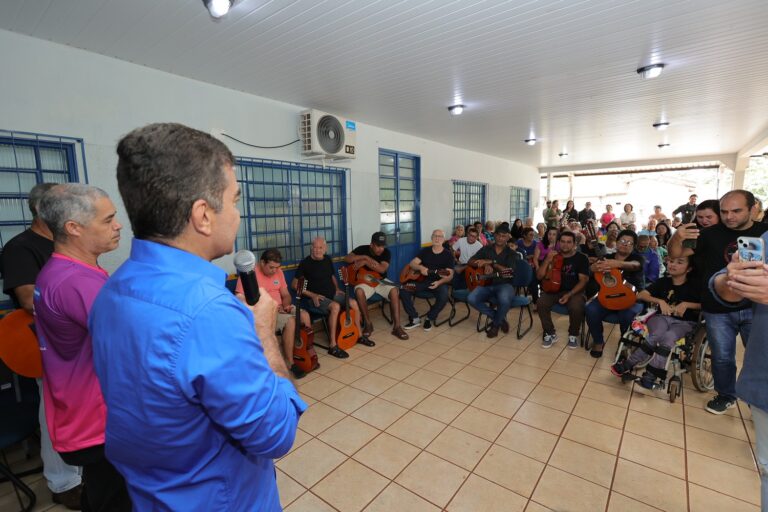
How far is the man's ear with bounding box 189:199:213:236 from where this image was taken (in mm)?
667

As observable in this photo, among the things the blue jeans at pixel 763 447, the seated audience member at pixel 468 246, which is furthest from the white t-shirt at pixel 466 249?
the blue jeans at pixel 763 447

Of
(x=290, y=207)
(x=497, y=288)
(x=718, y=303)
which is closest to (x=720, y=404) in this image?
(x=718, y=303)

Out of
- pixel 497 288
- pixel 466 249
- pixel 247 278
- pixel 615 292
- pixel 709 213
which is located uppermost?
pixel 709 213

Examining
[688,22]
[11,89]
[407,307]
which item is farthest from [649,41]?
[11,89]

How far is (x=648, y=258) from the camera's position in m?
4.14

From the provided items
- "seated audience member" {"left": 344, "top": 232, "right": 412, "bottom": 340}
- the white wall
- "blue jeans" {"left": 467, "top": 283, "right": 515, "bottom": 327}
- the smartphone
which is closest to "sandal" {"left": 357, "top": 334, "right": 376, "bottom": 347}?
"seated audience member" {"left": 344, "top": 232, "right": 412, "bottom": 340}

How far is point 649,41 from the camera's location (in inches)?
104

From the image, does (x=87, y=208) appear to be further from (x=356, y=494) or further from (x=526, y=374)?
(x=526, y=374)

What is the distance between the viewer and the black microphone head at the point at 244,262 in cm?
90

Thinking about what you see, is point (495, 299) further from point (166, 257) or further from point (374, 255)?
point (166, 257)

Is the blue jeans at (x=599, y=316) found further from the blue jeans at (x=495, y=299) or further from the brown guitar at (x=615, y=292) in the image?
the blue jeans at (x=495, y=299)

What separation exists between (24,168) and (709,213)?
4.91m

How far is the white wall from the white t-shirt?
166 centimetres

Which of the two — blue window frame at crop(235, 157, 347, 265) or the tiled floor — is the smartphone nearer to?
the tiled floor
